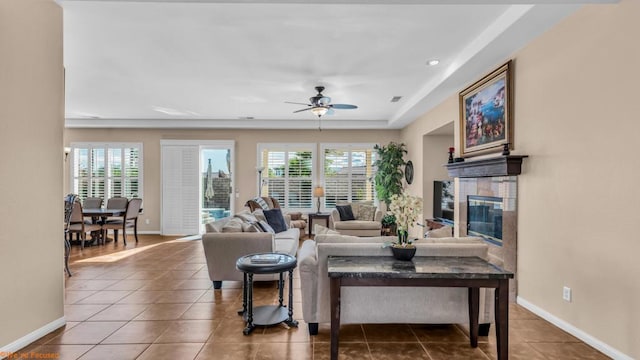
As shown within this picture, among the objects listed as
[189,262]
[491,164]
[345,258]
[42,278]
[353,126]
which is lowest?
[189,262]

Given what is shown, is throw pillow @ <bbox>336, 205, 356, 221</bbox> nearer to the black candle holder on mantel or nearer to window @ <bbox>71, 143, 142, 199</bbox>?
the black candle holder on mantel

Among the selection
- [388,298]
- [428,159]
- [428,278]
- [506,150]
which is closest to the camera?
[428,278]

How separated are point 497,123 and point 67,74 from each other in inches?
235

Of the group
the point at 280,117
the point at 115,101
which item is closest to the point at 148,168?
the point at 115,101

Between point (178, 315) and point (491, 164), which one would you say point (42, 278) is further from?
point (491, 164)

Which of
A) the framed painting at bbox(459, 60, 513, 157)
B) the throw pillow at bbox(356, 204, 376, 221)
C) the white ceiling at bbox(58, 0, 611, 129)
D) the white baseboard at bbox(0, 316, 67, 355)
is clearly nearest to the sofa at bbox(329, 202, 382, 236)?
the throw pillow at bbox(356, 204, 376, 221)

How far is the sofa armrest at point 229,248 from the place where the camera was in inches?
Answer: 155

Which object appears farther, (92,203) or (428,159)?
(92,203)

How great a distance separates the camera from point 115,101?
6281 millimetres

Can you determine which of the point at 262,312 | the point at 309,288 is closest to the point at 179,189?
the point at 262,312

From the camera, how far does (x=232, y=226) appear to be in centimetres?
413

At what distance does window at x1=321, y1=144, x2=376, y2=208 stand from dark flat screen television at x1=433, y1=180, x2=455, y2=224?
2.18 meters

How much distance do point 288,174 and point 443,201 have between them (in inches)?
160

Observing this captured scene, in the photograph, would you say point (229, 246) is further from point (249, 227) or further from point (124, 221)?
point (124, 221)
